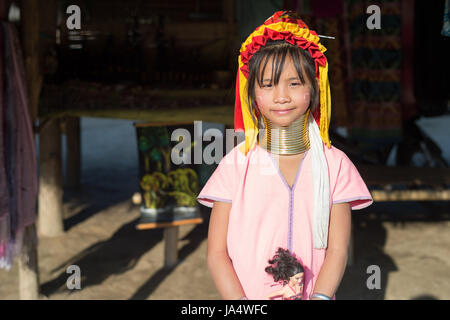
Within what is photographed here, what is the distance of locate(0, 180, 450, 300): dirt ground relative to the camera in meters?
4.16

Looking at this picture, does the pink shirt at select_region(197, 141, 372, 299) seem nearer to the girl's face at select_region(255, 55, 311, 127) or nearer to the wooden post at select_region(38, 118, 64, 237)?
the girl's face at select_region(255, 55, 311, 127)

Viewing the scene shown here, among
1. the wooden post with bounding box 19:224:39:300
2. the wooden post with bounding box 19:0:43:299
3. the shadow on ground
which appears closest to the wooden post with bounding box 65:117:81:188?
the wooden post with bounding box 19:0:43:299

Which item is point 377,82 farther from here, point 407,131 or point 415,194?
point 407,131

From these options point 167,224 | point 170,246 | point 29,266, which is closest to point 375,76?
point 167,224

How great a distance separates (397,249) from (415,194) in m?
0.75

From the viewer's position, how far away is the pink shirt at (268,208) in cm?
150

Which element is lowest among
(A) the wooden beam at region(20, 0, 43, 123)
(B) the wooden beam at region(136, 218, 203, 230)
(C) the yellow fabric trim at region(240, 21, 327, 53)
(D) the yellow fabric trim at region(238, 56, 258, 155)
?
(B) the wooden beam at region(136, 218, 203, 230)

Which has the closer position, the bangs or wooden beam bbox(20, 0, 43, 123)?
the bangs

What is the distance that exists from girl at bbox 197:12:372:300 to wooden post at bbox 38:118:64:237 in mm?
4056

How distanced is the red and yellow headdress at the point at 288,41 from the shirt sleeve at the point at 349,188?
0.10m

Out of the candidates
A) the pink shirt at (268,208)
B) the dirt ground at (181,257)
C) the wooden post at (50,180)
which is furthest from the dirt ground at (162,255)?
the pink shirt at (268,208)

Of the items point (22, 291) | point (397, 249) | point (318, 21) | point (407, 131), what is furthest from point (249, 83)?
point (407, 131)

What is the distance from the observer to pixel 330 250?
1501 millimetres

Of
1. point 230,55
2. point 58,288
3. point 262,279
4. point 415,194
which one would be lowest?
point 58,288
